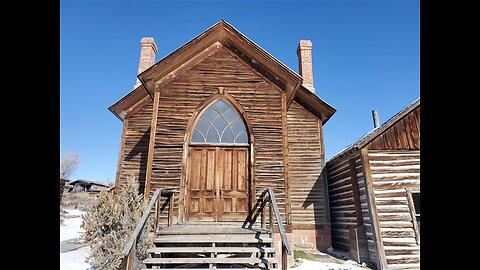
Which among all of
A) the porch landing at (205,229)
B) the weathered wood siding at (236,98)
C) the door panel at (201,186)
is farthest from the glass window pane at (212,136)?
the porch landing at (205,229)

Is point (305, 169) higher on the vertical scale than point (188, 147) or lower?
lower

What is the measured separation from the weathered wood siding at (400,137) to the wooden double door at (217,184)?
4.64 metres

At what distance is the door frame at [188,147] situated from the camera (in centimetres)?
835

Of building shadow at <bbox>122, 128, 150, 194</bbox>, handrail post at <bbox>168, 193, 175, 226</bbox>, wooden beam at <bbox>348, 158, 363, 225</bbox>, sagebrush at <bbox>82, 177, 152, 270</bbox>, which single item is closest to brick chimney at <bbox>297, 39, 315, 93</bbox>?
wooden beam at <bbox>348, 158, 363, 225</bbox>

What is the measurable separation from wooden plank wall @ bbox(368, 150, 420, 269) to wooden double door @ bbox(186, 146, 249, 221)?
428cm

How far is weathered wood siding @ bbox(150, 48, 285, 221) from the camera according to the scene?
28.2 feet

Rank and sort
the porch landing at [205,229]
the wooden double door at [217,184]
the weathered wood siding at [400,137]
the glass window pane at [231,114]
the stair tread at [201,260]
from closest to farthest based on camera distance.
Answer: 1. the stair tread at [201,260]
2. the porch landing at [205,229]
3. the wooden double door at [217,184]
4. the glass window pane at [231,114]
5. the weathered wood siding at [400,137]

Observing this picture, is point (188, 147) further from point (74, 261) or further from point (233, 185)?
point (74, 261)

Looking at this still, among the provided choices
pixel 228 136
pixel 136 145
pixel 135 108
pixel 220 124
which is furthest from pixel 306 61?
pixel 136 145

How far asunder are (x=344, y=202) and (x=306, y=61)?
752cm

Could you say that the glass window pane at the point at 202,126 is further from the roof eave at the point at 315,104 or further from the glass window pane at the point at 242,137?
the roof eave at the point at 315,104

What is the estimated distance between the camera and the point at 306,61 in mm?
14688

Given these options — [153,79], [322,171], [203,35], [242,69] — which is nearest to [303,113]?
[322,171]
